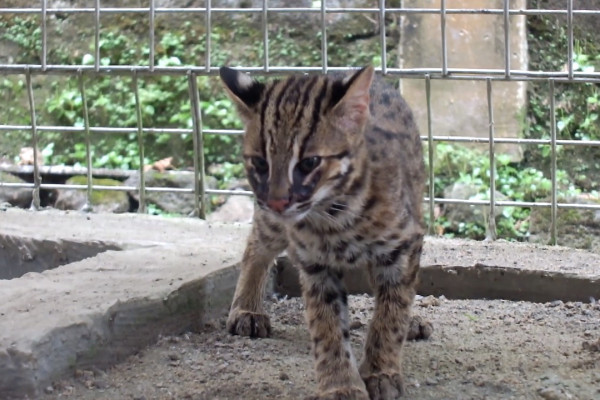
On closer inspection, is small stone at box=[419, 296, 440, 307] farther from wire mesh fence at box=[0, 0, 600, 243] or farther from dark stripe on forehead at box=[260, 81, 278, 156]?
dark stripe on forehead at box=[260, 81, 278, 156]

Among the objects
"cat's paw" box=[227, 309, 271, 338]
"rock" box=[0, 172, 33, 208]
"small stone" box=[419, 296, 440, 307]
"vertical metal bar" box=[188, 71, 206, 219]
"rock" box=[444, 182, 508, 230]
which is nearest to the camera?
"cat's paw" box=[227, 309, 271, 338]

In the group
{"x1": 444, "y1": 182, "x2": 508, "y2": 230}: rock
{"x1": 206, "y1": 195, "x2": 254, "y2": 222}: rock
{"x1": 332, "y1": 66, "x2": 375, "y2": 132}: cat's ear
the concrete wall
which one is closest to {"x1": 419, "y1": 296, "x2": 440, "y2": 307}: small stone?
{"x1": 332, "y1": 66, "x2": 375, "y2": 132}: cat's ear

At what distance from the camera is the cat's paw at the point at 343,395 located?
4039mm

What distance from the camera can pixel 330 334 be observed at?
4234mm

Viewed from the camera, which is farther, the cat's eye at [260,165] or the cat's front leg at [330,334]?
the cat's front leg at [330,334]

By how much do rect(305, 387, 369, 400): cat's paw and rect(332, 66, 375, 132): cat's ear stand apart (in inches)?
38.9

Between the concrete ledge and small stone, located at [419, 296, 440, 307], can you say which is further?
the concrete ledge

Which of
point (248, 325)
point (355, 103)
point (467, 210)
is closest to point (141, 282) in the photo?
point (248, 325)

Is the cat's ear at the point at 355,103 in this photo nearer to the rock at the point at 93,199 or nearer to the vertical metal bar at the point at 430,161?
the vertical metal bar at the point at 430,161

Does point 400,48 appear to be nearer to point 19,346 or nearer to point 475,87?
point 475,87

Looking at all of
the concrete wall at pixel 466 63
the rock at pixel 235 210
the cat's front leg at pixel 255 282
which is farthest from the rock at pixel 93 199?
the cat's front leg at pixel 255 282

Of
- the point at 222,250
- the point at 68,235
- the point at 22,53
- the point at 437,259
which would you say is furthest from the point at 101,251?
the point at 22,53

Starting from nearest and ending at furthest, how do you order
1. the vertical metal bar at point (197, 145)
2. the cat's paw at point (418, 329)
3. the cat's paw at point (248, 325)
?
the cat's paw at point (418, 329) < the cat's paw at point (248, 325) < the vertical metal bar at point (197, 145)

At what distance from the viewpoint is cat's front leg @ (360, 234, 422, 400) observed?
14.0 feet
